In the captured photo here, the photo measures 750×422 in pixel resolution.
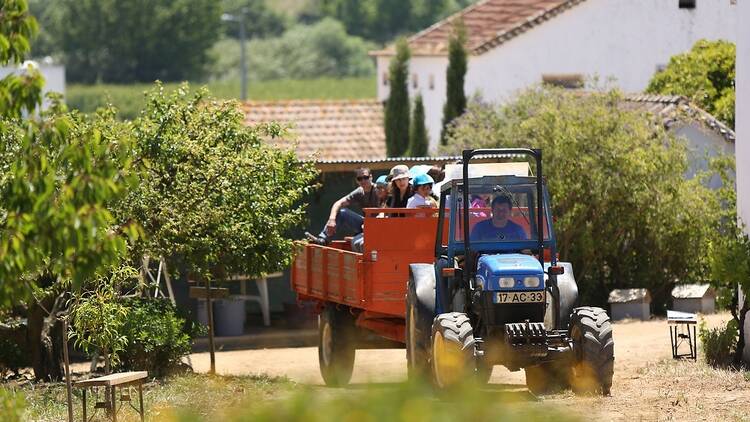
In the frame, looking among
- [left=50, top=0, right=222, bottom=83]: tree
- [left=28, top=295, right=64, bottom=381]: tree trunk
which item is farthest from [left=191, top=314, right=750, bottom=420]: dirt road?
[left=50, top=0, right=222, bottom=83]: tree

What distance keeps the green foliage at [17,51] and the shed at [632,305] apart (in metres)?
14.0

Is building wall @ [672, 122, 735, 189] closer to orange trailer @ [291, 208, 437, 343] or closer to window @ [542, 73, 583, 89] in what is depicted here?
orange trailer @ [291, 208, 437, 343]

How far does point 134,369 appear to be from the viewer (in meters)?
16.3

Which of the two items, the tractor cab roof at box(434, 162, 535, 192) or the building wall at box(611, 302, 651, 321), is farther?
the building wall at box(611, 302, 651, 321)

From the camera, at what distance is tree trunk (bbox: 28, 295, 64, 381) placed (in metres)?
16.7

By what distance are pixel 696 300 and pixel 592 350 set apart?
907cm

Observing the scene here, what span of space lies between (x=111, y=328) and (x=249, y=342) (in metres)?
7.63

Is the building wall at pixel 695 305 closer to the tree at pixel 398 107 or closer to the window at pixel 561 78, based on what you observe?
the tree at pixel 398 107

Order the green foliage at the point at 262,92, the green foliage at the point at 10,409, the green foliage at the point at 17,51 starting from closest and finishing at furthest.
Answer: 1. the green foliage at the point at 10,409
2. the green foliage at the point at 17,51
3. the green foliage at the point at 262,92

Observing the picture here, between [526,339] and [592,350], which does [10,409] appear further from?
[592,350]

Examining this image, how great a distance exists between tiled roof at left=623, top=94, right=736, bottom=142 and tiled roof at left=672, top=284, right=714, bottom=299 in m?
3.10

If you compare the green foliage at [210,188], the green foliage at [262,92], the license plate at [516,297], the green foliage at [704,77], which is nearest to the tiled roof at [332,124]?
the green foliage at [704,77]

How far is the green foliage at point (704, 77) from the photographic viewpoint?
28.4 meters

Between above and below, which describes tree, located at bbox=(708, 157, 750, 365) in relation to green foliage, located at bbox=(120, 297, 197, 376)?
above
